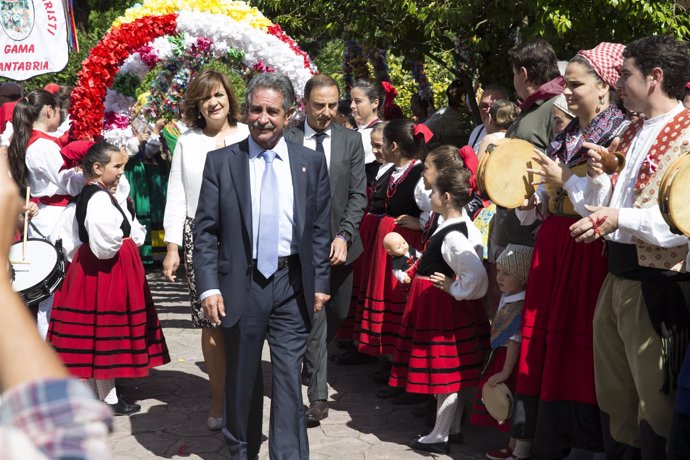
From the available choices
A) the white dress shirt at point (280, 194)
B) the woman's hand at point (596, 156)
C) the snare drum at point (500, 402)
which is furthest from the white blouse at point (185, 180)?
the woman's hand at point (596, 156)

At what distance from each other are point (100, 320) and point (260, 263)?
6.25ft

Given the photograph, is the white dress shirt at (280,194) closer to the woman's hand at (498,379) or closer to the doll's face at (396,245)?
the doll's face at (396,245)

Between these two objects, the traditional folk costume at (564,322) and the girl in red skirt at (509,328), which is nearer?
the traditional folk costume at (564,322)

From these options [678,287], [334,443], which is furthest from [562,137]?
[334,443]

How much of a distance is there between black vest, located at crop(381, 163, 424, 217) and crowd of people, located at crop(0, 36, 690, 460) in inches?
0.5

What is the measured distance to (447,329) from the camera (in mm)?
5512

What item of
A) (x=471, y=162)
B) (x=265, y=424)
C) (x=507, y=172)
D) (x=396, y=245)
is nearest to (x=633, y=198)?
(x=507, y=172)

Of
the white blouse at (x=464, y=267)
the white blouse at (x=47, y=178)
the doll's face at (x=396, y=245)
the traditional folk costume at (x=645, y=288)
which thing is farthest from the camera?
the white blouse at (x=47, y=178)

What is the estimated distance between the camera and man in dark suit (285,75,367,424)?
606 centimetres

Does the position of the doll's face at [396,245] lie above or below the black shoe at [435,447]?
above

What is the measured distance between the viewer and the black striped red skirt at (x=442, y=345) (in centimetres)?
546

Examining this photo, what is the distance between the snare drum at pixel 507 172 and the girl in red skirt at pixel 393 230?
5.37 feet

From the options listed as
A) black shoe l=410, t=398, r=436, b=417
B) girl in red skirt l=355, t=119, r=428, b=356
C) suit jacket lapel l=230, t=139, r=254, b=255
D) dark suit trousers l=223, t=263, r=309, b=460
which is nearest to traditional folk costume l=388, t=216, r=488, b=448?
black shoe l=410, t=398, r=436, b=417

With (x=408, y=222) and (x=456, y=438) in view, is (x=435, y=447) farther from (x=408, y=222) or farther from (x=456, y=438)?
(x=408, y=222)
